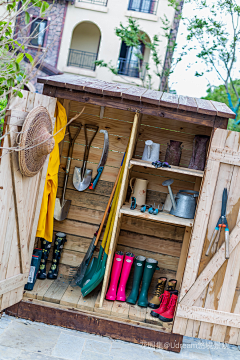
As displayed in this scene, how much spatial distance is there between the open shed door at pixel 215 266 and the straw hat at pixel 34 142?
1344 millimetres

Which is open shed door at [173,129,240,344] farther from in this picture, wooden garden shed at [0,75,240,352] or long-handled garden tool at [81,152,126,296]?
long-handled garden tool at [81,152,126,296]

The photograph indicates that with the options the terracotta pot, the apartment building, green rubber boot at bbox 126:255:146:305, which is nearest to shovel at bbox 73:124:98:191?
green rubber boot at bbox 126:255:146:305

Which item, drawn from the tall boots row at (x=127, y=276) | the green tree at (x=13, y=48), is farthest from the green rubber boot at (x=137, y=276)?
the green tree at (x=13, y=48)

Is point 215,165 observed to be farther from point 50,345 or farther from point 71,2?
point 71,2

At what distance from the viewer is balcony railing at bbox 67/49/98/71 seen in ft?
41.2

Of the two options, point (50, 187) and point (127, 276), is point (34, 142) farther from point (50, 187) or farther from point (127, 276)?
point (127, 276)

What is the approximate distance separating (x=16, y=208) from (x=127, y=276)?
130cm

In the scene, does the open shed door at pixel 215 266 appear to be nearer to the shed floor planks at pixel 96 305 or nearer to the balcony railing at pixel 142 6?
the shed floor planks at pixel 96 305

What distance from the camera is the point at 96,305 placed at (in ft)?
9.78

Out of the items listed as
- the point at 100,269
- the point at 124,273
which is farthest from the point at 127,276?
the point at 100,269

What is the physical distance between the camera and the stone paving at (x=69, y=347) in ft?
8.43

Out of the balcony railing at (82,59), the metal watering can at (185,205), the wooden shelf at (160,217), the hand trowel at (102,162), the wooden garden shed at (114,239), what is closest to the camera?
the wooden garden shed at (114,239)

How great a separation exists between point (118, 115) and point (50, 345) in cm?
228

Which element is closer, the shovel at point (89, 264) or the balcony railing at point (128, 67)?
the shovel at point (89, 264)
